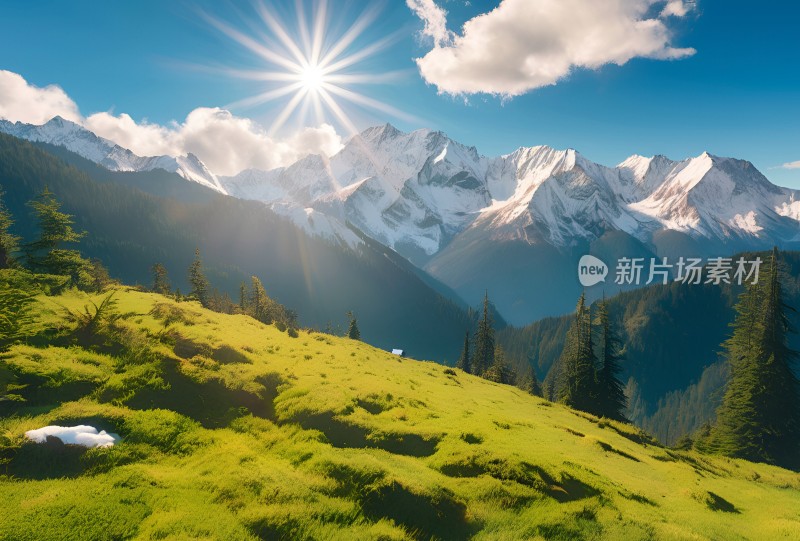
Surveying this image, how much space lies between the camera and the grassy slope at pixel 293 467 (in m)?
11.9

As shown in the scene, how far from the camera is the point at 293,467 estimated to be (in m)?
15.5

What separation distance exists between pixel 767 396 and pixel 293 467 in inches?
2525

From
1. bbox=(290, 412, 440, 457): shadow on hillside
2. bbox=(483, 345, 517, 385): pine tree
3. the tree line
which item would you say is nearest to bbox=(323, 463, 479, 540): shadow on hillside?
bbox=(290, 412, 440, 457): shadow on hillside

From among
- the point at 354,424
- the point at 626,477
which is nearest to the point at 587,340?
the point at 626,477

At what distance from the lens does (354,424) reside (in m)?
19.1

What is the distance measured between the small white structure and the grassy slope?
33 cm

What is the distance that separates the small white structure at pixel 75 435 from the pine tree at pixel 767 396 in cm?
6828

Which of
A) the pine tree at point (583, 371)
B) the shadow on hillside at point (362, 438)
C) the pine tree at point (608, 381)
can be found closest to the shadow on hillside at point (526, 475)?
the shadow on hillside at point (362, 438)

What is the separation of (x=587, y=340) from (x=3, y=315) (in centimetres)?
6975

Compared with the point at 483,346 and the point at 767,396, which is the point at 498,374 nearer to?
the point at 483,346

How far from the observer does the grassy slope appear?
11938 millimetres

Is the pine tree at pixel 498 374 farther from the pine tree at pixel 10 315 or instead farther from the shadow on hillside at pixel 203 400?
the pine tree at pixel 10 315

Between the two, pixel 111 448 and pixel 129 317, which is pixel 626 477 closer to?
pixel 111 448

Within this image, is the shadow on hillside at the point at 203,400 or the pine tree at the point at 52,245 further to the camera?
the pine tree at the point at 52,245
